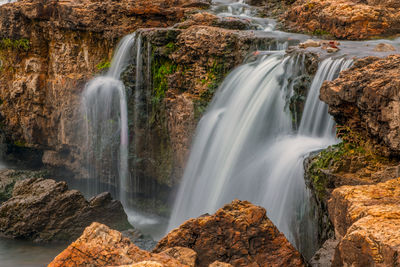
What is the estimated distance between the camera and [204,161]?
9820mm

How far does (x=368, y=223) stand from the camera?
3.55m

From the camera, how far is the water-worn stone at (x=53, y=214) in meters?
9.37

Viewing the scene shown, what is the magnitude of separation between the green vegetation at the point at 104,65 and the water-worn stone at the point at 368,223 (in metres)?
10.1

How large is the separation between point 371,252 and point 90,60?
12.2 metres

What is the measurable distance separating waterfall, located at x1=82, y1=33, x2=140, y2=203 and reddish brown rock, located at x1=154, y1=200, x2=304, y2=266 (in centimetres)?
757

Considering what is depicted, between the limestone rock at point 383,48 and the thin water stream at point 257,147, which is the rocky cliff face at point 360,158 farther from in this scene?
the limestone rock at point 383,48

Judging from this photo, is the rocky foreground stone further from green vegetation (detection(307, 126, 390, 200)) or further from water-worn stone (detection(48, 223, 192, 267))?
green vegetation (detection(307, 126, 390, 200))

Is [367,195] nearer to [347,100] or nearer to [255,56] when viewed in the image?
[347,100]

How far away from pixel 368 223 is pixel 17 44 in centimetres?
1395

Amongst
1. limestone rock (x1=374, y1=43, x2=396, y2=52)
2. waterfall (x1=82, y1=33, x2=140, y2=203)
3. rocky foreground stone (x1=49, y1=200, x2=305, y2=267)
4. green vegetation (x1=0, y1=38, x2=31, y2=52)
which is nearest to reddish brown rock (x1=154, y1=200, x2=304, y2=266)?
rocky foreground stone (x1=49, y1=200, x2=305, y2=267)

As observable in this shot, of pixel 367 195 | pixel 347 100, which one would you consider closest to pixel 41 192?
pixel 347 100

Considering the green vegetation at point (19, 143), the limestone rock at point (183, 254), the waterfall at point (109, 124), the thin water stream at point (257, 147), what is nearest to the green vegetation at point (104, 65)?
the waterfall at point (109, 124)

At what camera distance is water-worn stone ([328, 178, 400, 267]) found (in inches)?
127

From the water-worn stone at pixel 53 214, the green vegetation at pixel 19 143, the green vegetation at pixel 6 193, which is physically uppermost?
the water-worn stone at pixel 53 214
